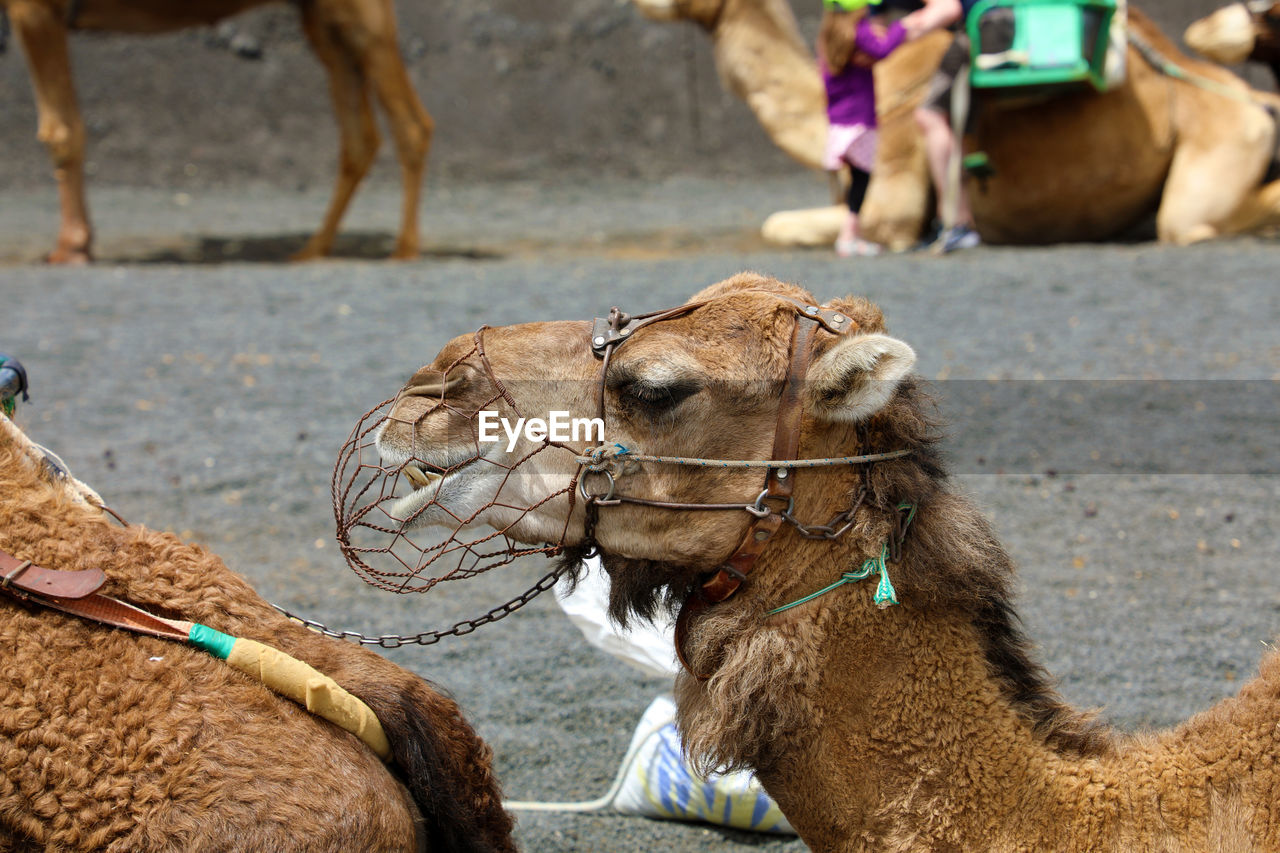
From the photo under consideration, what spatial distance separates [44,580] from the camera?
1711mm

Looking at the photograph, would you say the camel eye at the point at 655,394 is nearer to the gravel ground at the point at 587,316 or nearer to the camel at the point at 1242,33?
the gravel ground at the point at 587,316

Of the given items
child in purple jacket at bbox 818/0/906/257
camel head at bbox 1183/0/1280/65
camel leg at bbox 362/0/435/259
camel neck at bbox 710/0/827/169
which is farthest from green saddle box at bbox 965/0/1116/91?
camel leg at bbox 362/0/435/259

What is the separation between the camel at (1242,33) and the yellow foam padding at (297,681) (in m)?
9.73

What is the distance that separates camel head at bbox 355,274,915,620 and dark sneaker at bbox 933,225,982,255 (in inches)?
270

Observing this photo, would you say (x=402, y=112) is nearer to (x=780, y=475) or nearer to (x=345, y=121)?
(x=345, y=121)

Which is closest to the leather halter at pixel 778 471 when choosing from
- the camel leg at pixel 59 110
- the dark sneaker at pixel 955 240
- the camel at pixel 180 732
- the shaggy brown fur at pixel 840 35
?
the camel at pixel 180 732

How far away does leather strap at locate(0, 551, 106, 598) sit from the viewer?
5.56 feet

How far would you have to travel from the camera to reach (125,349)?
6711 millimetres

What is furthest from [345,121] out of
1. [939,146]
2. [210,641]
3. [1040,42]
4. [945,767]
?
[945,767]

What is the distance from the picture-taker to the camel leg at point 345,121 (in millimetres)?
9633

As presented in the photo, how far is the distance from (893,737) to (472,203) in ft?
41.9

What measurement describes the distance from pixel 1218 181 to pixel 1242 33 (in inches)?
68.5

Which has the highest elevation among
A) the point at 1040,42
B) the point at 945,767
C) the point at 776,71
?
the point at 945,767

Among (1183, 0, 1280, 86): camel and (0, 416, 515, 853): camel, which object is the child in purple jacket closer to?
(1183, 0, 1280, 86): camel
